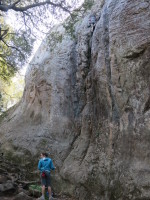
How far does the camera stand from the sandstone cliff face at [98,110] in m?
8.55

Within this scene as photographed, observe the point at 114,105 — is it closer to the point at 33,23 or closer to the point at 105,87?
the point at 105,87

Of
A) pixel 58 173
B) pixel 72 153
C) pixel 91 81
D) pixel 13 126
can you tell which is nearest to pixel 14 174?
pixel 58 173

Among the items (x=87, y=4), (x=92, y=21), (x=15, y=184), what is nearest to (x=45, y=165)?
(x=15, y=184)

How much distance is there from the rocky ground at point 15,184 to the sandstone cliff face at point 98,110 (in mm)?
816

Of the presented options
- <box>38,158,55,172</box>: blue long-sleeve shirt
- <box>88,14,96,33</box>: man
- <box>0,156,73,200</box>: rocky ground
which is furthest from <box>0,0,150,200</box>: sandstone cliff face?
<box>38,158,55,172</box>: blue long-sleeve shirt

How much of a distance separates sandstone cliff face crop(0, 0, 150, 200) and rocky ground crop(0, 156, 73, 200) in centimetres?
82

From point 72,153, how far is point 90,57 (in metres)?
4.50

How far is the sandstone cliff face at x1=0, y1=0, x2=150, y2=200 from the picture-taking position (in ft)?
28.1

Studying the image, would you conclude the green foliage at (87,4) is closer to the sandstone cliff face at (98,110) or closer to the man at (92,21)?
the man at (92,21)

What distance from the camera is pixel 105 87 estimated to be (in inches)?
399

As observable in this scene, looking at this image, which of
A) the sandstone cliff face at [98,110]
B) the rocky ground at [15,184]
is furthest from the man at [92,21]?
the rocky ground at [15,184]

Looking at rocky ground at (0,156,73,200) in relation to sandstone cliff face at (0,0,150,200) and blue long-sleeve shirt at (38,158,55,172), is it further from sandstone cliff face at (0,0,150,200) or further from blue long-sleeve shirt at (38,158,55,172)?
blue long-sleeve shirt at (38,158,55,172)

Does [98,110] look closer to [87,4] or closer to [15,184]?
[15,184]

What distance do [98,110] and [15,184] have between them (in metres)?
4.61
